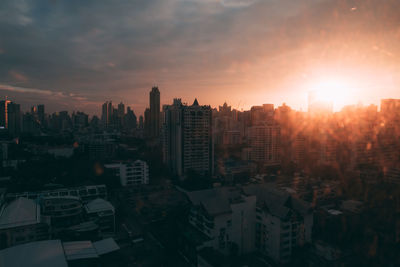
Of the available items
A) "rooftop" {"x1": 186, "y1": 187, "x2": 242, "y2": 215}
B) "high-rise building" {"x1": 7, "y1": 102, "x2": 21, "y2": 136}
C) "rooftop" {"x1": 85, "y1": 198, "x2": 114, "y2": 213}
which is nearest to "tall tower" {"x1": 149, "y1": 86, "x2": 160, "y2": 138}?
"high-rise building" {"x1": 7, "y1": 102, "x2": 21, "y2": 136}

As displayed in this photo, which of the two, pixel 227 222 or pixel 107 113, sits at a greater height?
pixel 107 113

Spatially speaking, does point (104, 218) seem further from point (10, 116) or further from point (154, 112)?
point (10, 116)

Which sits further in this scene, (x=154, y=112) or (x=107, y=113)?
(x=107, y=113)

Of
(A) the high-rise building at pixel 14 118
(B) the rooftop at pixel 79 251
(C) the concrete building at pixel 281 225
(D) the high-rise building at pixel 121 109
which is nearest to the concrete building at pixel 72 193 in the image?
(B) the rooftop at pixel 79 251

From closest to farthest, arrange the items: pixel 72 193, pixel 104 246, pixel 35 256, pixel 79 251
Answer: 1. pixel 35 256
2. pixel 79 251
3. pixel 104 246
4. pixel 72 193

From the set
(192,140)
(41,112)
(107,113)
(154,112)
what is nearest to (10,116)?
(41,112)

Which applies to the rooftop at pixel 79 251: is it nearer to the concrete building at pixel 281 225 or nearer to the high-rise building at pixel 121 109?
the concrete building at pixel 281 225
